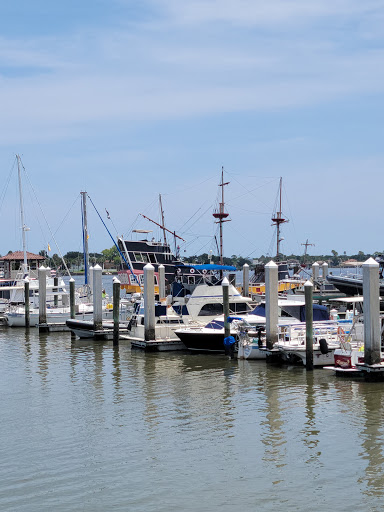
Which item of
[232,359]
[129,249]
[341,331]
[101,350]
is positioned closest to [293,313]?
[232,359]

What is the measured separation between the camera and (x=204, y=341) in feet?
108

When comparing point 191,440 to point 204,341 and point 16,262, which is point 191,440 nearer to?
point 204,341

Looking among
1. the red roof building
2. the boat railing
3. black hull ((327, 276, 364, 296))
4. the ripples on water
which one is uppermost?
the red roof building

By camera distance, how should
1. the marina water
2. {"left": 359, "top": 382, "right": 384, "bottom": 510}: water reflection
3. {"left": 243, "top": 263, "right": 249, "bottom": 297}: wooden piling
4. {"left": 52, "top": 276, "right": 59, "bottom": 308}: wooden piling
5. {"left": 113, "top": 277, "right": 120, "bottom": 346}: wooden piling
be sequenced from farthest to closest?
{"left": 52, "top": 276, "right": 59, "bottom": 308}: wooden piling
{"left": 243, "top": 263, "right": 249, "bottom": 297}: wooden piling
{"left": 113, "top": 277, "right": 120, "bottom": 346}: wooden piling
{"left": 359, "top": 382, "right": 384, "bottom": 510}: water reflection
the marina water

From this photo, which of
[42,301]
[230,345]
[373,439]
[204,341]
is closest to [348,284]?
[204,341]

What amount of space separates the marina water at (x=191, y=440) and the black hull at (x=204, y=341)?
3367mm

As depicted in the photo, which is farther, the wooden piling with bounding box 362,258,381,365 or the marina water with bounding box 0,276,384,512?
the wooden piling with bounding box 362,258,381,365

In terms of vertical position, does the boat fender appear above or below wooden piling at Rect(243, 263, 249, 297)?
below

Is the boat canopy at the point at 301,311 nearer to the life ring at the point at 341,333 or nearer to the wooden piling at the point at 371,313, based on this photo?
the life ring at the point at 341,333

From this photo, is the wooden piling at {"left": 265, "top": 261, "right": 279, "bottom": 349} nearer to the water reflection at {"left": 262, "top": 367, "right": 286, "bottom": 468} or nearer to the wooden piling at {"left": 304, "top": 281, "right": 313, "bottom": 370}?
the wooden piling at {"left": 304, "top": 281, "right": 313, "bottom": 370}

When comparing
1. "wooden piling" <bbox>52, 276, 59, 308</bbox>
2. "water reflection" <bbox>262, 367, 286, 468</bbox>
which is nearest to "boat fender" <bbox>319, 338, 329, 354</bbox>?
"water reflection" <bbox>262, 367, 286, 468</bbox>

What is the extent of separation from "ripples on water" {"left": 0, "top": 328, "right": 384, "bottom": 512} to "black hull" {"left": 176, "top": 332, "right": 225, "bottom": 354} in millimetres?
3498

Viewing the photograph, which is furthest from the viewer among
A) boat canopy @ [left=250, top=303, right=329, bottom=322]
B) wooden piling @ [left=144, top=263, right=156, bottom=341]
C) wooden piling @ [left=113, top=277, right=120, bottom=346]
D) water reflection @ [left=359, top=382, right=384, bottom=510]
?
wooden piling @ [left=113, top=277, right=120, bottom=346]

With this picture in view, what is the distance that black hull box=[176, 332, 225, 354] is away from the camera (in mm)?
32594
